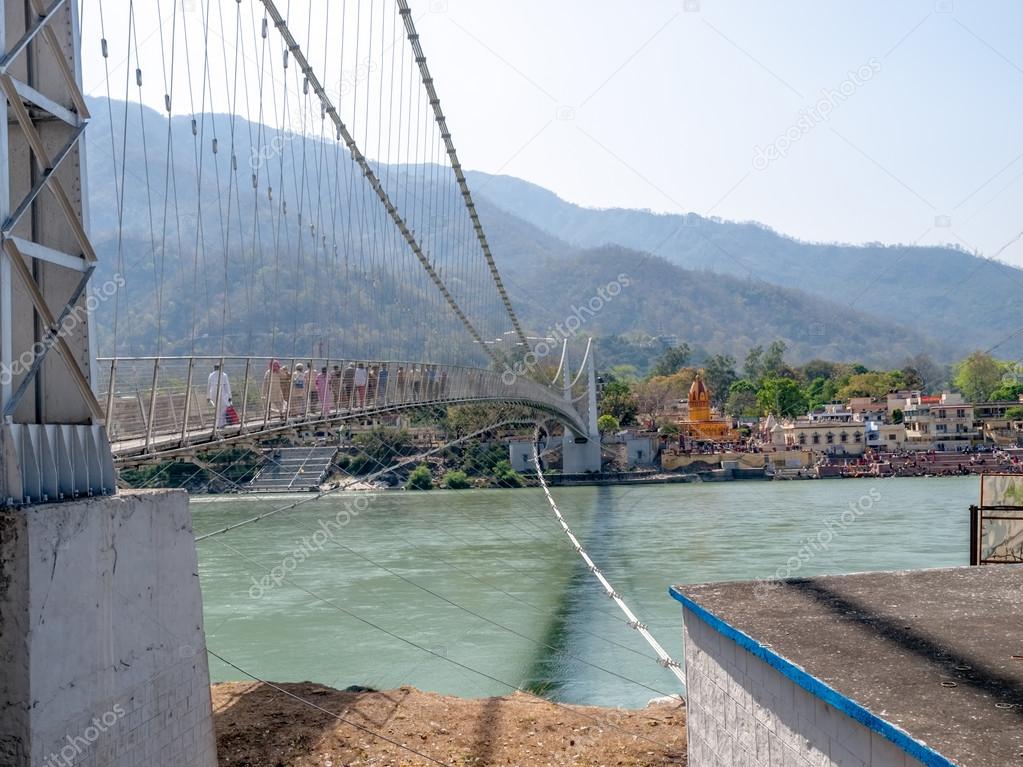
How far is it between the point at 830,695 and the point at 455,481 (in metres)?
39.1

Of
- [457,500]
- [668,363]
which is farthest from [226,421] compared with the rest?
[668,363]

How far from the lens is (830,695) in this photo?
3354 mm

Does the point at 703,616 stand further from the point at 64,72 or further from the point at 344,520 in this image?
the point at 344,520

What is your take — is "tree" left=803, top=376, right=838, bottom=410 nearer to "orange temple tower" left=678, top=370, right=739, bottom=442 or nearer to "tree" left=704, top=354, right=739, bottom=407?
"tree" left=704, top=354, right=739, bottom=407

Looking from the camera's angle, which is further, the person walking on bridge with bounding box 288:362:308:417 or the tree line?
the tree line

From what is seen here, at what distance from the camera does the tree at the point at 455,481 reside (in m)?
41.8

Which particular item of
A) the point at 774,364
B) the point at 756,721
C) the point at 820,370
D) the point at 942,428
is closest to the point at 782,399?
the point at 942,428

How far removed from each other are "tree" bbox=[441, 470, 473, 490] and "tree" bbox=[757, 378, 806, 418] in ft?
131

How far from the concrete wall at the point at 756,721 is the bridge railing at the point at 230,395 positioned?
3.20 meters

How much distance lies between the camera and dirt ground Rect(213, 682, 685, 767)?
20.6 ft

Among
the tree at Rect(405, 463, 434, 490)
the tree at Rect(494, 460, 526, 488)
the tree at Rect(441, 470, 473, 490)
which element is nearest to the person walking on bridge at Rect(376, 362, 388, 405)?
the tree at Rect(405, 463, 434, 490)

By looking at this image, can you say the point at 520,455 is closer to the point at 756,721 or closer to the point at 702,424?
the point at 702,424

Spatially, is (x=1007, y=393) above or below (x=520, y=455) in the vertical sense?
above

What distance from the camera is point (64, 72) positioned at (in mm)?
4711
